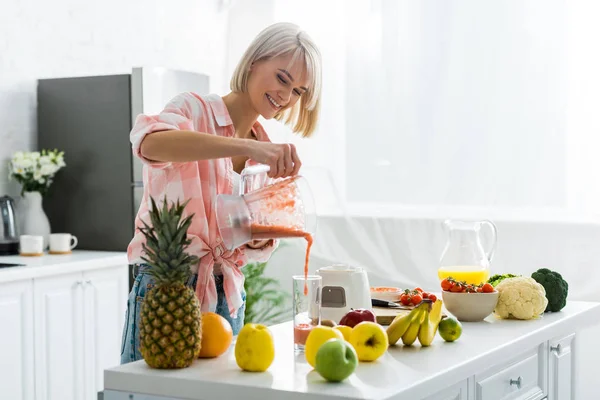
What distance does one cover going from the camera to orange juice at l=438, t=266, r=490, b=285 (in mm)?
2688

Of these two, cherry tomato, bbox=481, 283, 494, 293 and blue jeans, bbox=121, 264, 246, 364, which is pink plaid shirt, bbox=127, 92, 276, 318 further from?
cherry tomato, bbox=481, 283, 494, 293

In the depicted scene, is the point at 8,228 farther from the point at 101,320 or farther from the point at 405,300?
the point at 405,300

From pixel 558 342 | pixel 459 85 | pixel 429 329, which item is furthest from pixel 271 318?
pixel 429 329

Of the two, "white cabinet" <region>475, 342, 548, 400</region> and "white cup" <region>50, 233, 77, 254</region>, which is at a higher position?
"white cup" <region>50, 233, 77, 254</region>

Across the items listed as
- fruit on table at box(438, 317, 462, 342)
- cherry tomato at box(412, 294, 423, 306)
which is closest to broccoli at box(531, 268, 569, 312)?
cherry tomato at box(412, 294, 423, 306)

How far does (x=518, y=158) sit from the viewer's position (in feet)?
14.7

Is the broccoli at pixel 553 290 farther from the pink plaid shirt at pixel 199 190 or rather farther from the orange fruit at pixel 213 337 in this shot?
the orange fruit at pixel 213 337

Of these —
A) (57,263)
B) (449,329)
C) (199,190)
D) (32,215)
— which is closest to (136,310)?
(199,190)

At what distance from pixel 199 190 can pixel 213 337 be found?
1.50ft

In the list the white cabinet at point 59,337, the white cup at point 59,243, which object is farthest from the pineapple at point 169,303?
the white cup at point 59,243

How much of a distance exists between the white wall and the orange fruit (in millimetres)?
2589

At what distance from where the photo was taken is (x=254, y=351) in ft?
5.95

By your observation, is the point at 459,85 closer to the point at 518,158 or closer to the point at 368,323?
the point at 518,158

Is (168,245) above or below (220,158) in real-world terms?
below
